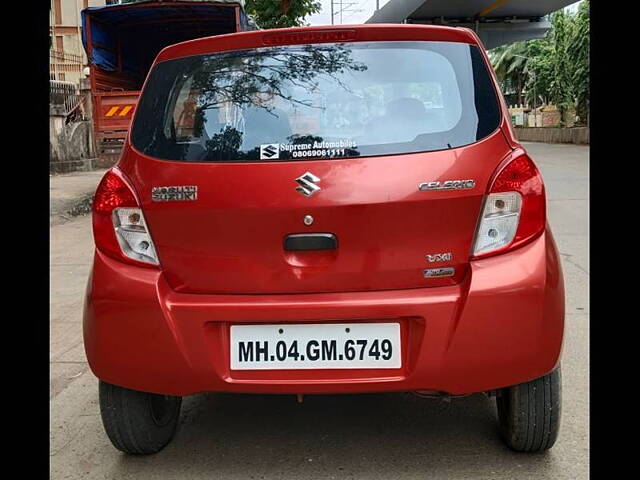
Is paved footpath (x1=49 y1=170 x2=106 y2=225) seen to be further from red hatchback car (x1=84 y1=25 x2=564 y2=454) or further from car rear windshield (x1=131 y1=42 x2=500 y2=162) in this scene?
red hatchback car (x1=84 y1=25 x2=564 y2=454)

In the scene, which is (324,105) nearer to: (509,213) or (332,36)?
(332,36)

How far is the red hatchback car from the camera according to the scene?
2402 millimetres

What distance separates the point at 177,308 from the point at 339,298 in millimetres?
563

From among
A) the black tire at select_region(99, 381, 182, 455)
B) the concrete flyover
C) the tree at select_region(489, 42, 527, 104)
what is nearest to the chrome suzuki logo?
the black tire at select_region(99, 381, 182, 455)

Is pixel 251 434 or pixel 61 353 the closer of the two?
pixel 251 434

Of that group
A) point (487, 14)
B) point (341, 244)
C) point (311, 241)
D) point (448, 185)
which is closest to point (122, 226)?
point (311, 241)

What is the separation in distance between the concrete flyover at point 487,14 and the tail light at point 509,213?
21524 mm

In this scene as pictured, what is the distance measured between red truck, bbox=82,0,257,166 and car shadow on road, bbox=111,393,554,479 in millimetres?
8479

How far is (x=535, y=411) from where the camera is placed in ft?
8.67
